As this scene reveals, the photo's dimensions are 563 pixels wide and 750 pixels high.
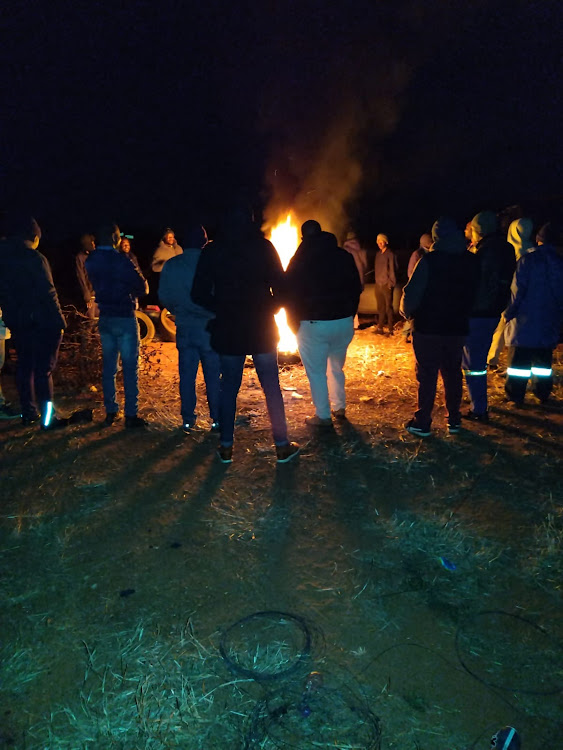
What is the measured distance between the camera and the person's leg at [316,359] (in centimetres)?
525

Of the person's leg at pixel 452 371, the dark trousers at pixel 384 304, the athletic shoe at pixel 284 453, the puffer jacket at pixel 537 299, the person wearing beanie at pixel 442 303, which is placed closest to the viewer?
the athletic shoe at pixel 284 453

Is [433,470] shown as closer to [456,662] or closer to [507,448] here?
[507,448]

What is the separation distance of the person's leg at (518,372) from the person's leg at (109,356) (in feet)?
15.3

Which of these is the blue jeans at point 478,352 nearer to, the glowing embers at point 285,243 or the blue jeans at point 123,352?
the glowing embers at point 285,243

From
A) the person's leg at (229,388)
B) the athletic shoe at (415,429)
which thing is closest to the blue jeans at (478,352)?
the athletic shoe at (415,429)

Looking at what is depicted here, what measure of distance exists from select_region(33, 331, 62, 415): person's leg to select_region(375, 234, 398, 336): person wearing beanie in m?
6.92

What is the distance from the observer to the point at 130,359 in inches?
218

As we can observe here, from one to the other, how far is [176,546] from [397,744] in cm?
184

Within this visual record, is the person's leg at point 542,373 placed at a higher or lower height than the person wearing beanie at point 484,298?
lower

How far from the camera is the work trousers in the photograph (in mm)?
5191

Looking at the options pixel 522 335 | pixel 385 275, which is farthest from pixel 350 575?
pixel 385 275

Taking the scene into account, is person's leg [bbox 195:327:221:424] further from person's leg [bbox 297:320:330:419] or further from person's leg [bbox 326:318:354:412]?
person's leg [bbox 326:318:354:412]

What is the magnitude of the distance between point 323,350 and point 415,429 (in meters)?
1.30

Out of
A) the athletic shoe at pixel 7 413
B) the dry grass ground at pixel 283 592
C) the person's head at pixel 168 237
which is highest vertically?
the person's head at pixel 168 237
